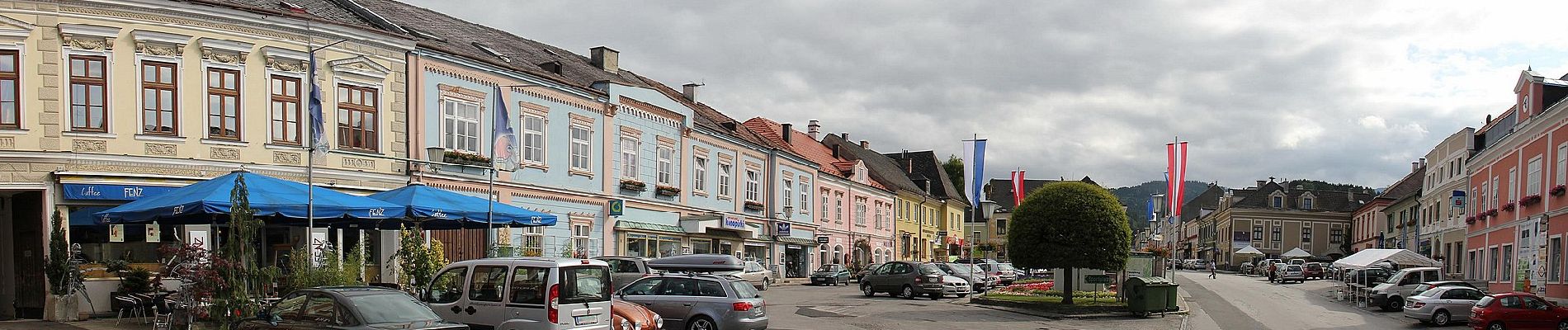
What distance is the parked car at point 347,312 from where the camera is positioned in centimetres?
1227

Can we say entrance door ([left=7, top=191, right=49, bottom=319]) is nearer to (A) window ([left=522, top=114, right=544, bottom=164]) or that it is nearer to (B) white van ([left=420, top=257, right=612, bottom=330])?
(B) white van ([left=420, top=257, right=612, bottom=330])

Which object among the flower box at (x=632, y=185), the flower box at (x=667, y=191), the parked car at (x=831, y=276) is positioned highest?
the flower box at (x=632, y=185)

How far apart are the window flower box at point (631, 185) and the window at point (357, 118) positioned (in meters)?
9.83

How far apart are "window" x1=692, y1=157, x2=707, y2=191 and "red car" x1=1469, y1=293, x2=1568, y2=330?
23417 mm

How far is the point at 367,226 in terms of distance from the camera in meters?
21.5

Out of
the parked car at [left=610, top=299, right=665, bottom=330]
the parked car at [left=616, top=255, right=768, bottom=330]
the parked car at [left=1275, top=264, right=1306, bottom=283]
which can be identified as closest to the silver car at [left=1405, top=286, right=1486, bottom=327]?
the parked car at [left=616, top=255, right=768, bottom=330]

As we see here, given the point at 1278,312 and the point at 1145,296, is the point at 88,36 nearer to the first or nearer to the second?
the point at 1145,296

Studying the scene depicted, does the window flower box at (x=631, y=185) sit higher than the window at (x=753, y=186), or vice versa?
the window flower box at (x=631, y=185)

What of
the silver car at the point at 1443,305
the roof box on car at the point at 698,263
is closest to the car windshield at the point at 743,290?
the roof box on car at the point at 698,263

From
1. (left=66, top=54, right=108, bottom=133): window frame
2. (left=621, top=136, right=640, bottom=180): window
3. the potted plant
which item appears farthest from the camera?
(left=621, top=136, right=640, bottom=180): window

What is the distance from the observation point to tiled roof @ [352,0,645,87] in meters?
28.4

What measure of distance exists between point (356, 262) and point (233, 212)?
8.38 m

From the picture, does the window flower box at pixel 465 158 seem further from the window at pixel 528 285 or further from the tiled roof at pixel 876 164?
the tiled roof at pixel 876 164

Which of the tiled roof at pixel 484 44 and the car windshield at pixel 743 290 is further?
the tiled roof at pixel 484 44
